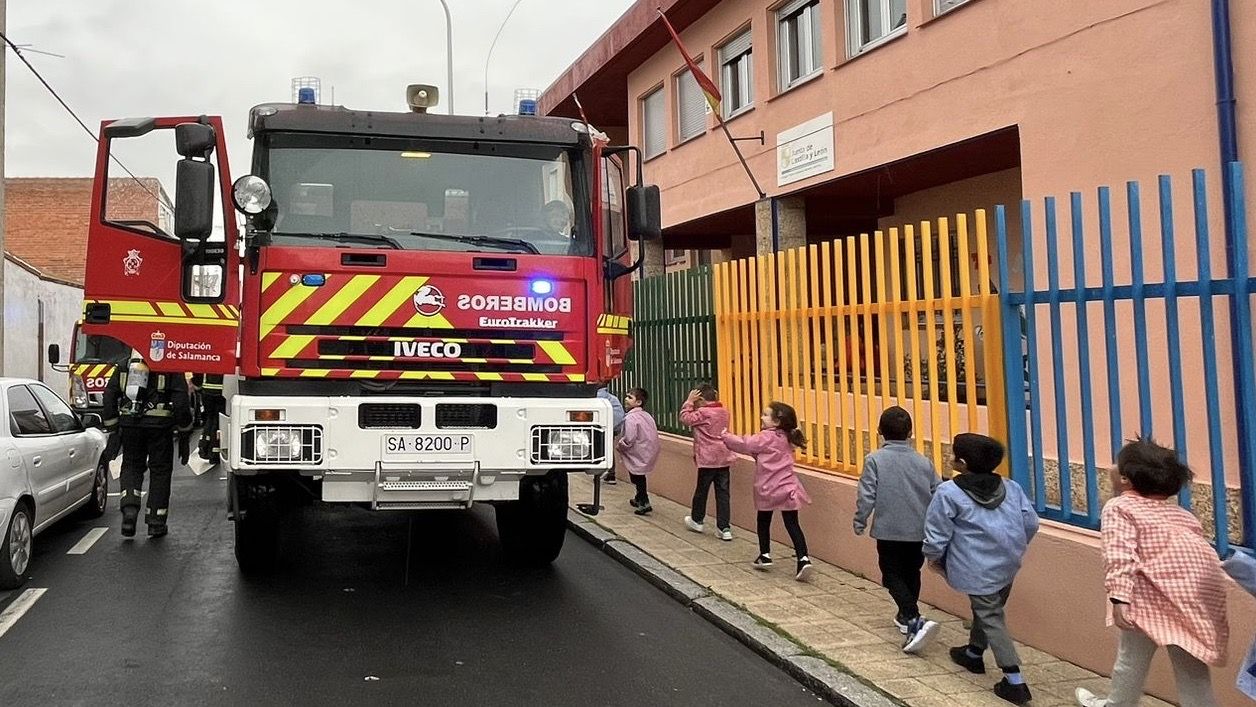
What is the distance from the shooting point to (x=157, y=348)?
589 cm

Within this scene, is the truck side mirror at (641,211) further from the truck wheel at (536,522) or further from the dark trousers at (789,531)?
the dark trousers at (789,531)

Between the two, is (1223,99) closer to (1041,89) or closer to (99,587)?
(1041,89)

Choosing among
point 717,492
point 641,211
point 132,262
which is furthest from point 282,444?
point 717,492

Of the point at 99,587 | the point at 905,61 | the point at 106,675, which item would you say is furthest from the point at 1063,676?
the point at 905,61

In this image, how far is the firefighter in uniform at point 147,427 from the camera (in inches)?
323

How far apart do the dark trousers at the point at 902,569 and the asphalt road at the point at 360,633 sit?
2.69ft

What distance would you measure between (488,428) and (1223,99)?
5.78 m

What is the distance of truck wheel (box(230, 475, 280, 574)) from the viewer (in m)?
6.19

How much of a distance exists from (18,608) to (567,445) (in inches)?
140

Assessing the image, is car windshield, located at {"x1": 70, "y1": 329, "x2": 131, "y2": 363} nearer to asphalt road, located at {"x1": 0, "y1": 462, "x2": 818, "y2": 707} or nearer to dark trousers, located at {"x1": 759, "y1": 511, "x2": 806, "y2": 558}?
asphalt road, located at {"x1": 0, "y1": 462, "x2": 818, "y2": 707}

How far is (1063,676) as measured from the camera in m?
4.69

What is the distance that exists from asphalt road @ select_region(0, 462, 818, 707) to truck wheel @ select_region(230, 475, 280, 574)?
0.48 feet

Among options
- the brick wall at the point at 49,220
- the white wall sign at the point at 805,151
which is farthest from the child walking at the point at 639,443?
the brick wall at the point at 49,220

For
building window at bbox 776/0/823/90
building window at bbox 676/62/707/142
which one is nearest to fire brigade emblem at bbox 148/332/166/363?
building window at bbox 776/0/823/90
